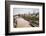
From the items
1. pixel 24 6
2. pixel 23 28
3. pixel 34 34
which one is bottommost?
pixel 34 34

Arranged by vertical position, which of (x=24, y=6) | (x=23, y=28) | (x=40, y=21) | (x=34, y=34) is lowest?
(x=34, y=34)

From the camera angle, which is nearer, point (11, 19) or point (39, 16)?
point (11, 19)

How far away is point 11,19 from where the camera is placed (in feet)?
4.86

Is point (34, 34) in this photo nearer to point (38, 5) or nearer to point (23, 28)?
point (23, 28)

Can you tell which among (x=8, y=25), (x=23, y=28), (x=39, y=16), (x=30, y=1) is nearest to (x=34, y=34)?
(x=23, y=28)

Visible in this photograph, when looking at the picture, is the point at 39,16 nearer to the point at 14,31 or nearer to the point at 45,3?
the point at 45,3

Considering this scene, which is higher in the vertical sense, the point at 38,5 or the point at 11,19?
the point at 38,5

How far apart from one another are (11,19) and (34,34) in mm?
499

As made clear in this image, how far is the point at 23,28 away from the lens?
1520 mm
